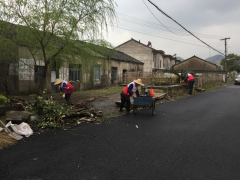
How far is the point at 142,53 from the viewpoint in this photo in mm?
32188

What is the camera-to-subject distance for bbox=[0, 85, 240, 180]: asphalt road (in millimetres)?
2969

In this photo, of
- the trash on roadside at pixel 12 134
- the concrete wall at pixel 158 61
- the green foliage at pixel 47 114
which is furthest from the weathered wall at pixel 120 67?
the trash on roadside at pixel 12 134

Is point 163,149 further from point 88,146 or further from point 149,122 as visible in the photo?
point 149,122

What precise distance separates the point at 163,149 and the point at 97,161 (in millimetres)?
1531

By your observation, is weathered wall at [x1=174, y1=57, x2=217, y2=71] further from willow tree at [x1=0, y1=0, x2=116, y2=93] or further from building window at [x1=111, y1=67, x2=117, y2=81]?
willow tree at [x1=0, y1=0, x2=116, y2=93]

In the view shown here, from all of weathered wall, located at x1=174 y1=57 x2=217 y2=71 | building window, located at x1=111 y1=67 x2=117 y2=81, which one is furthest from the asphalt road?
weathered wall, located at x1=174 y1=57 x2=217 y2=71

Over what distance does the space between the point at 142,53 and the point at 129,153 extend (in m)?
29.9

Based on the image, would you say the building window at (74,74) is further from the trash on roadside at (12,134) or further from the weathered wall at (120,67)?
the trash on roadside at (12,134)

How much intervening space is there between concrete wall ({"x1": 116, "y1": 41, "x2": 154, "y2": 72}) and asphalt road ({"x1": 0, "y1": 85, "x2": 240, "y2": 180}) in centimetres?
2666

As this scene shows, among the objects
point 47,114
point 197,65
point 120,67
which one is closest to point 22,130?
point 47,114

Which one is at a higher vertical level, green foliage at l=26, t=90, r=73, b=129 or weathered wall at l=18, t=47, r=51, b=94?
weathered wall at l=18, t=47, r=51, b=94

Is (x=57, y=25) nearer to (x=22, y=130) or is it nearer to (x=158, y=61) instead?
(x=22, y=130)

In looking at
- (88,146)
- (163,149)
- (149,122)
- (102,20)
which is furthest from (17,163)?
(102,20)

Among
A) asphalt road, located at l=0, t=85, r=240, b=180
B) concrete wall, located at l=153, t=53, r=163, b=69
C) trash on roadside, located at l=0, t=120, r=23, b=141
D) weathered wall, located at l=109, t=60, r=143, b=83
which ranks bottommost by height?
asphalt road, located at l=0, t=85, r=240, b=180
